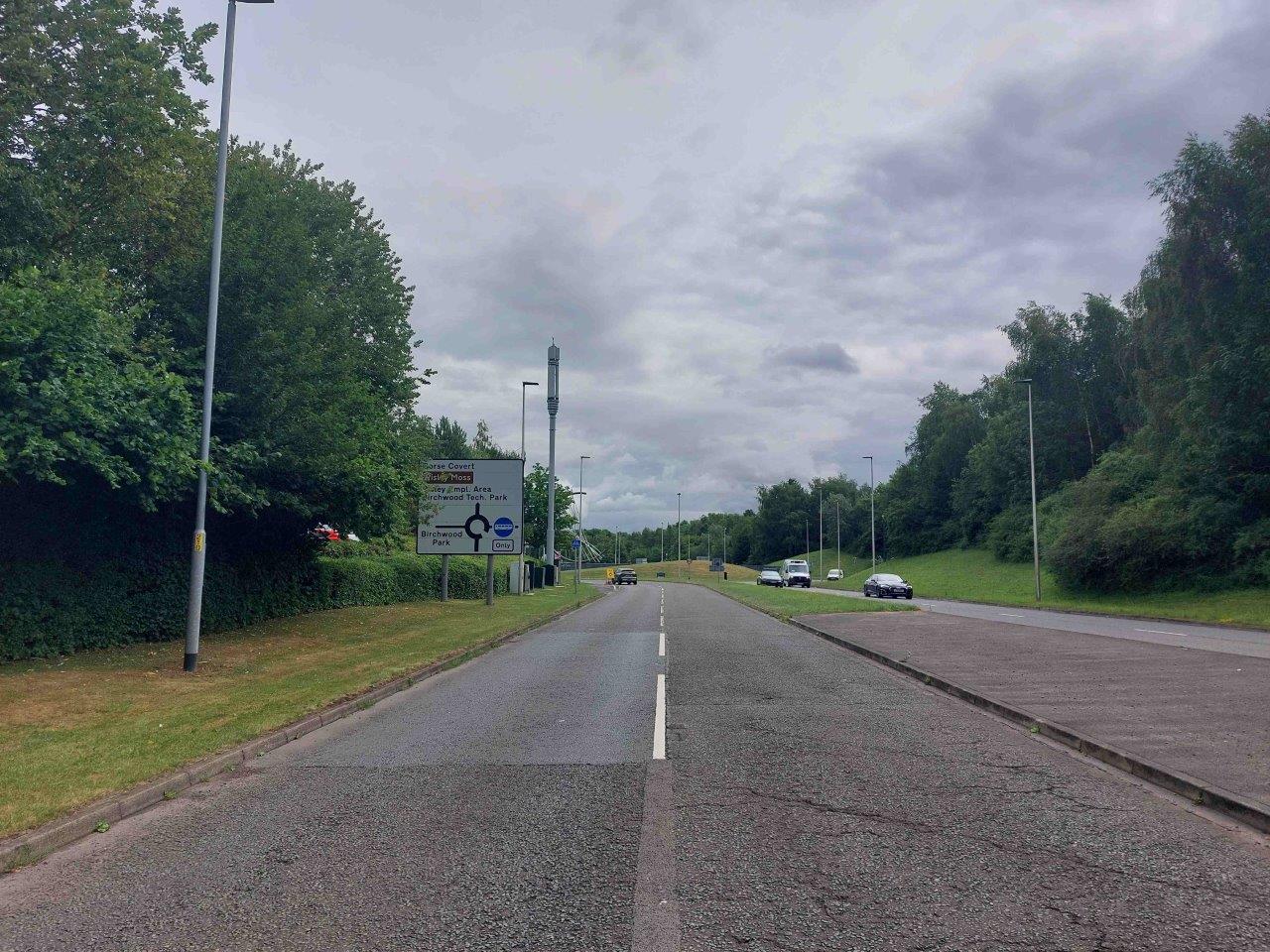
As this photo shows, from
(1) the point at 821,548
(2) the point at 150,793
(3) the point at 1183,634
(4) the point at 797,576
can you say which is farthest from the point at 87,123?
(1) the point at 821,548

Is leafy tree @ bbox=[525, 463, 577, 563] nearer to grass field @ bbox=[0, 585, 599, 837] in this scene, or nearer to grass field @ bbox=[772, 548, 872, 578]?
grass field @ bbox=[0, 585, 599, 837]

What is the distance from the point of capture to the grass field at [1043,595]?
3049 cm

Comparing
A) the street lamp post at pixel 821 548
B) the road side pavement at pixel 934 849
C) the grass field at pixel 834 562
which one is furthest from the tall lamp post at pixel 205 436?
the grass field at pixel 834 562

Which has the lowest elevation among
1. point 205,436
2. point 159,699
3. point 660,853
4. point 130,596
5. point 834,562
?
point 159,699

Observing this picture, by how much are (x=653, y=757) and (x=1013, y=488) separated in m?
75.9

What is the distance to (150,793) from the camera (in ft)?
23.0

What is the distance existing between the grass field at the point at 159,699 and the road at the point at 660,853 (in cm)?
79

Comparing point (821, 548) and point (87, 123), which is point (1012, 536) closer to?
point (821, 548)

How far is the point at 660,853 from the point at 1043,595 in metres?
46.2

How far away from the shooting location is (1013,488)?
77.2 meters

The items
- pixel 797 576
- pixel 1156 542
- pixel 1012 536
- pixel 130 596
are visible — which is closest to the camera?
pixel 130 596

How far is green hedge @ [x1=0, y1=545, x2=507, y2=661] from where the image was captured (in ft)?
Result: 45.6

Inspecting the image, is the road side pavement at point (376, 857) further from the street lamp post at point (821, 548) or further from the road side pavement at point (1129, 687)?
the street lamp post at point (821, 548)

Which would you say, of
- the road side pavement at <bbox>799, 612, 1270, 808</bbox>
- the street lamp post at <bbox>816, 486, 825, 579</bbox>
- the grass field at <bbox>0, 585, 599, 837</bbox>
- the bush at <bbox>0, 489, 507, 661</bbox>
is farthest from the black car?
the street lamp post at <bbox>816, 486, 825, 579</bbox>
